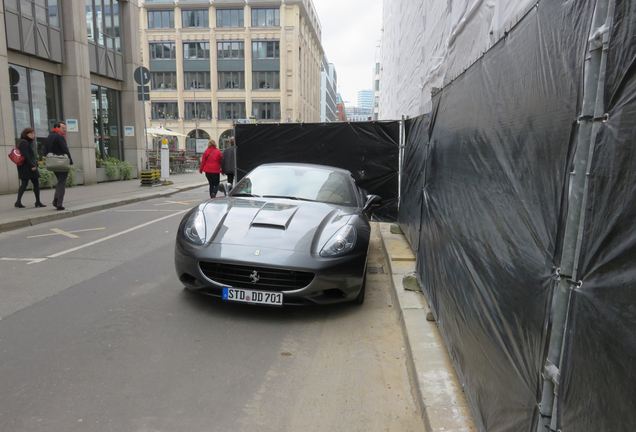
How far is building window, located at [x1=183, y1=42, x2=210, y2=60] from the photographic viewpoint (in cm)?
6296

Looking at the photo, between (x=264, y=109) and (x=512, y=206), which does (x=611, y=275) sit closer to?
(x=512, y=206)

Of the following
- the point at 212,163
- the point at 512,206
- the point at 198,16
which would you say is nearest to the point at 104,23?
the point at 212,163

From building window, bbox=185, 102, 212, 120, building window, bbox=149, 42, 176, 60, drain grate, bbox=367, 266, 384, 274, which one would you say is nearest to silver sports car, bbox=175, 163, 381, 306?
drain grate, bbox=367, 266, 384, 274

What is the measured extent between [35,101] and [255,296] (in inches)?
607

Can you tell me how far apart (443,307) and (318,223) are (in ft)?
5.30

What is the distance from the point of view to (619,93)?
131 cm

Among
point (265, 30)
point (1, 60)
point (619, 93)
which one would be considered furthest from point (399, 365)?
point (265, 30)

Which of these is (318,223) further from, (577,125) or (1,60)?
(1,60)

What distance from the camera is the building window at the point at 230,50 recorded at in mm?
62562

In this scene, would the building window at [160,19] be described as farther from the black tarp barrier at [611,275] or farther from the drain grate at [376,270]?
the black tarp barrier at [611,275]

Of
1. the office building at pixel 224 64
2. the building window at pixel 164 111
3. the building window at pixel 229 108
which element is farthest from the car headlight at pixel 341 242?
the building window at pixel 164 111

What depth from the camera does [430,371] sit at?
3.04m

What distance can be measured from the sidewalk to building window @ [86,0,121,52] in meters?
6.53

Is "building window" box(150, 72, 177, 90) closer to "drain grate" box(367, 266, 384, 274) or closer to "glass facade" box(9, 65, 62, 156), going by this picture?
"glass facade" box(9, 65, 62, 156)
